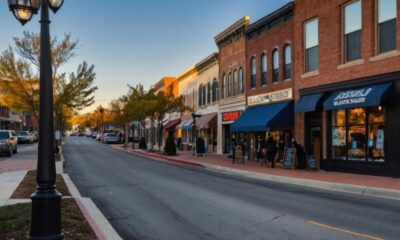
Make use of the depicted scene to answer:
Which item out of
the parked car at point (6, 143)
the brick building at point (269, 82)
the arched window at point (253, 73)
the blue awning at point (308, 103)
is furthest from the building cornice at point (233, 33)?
the parked car at point (6, 143)

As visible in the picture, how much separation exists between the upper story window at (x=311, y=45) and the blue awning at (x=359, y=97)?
292 cm

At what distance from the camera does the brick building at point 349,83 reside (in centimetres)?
1823

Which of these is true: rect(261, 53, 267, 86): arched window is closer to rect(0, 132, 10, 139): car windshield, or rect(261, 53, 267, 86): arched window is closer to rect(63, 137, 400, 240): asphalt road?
rect(63, 137, 400, 240): asphalt road

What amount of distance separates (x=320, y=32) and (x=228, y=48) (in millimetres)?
13653

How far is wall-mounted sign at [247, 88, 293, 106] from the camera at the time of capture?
25925 millimetres

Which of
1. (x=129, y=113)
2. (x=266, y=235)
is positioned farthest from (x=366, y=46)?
(x=129, y=113)

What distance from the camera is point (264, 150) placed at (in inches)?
1024

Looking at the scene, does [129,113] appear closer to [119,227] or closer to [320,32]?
[320,32]

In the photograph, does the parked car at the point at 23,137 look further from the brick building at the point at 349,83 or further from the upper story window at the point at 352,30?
the upper story window at the point at 352,30

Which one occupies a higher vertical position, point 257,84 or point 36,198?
point 257,84

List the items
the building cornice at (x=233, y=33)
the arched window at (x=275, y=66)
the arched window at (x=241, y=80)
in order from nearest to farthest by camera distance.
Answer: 1. the arched window at (x=275, y=66)
2. the building cornice at (x=233, y=33)
3. the arched window at (x=241, y=80)

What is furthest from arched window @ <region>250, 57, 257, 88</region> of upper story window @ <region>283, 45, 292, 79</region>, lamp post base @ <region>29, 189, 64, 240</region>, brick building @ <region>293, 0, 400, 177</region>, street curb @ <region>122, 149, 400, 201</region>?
lamp post base @ <region>29, 189, 64, 240</region>

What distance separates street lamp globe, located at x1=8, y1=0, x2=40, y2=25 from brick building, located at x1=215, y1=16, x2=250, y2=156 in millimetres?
26066

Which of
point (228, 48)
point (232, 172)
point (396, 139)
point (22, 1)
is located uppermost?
point (228, 48)
